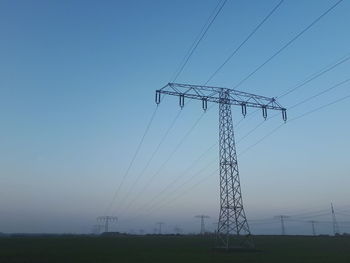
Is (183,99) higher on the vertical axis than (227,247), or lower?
higher

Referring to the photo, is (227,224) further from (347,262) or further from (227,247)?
(347,262)

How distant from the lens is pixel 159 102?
35250 mm

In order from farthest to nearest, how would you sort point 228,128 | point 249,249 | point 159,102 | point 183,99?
1. point 249,249
2. point 228,128
3. point 183,99
4. point 159,102

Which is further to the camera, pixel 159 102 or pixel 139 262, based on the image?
pixel 139 262

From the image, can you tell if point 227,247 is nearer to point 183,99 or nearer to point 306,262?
point 306,262

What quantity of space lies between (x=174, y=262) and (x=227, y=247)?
13.0 m

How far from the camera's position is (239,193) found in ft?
151

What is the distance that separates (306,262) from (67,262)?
74.0 ft

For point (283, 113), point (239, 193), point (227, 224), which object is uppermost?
point (283, 113)

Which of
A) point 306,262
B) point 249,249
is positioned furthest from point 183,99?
point 249,249

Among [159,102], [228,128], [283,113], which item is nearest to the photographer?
[159,102]

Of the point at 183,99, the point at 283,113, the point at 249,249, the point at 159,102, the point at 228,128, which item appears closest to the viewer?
the point at 159,102

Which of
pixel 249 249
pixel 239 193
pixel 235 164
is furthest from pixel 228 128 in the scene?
pixel 249 249

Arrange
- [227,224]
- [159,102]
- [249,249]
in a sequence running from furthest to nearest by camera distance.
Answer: [249,249], [227,224], [159,102]
